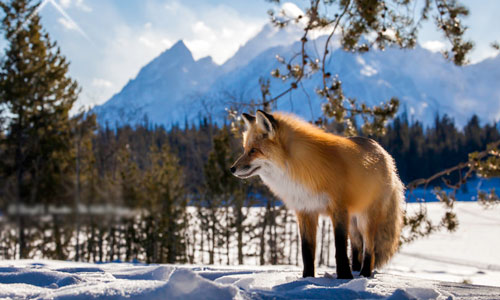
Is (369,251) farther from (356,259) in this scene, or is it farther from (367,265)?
(356,259)

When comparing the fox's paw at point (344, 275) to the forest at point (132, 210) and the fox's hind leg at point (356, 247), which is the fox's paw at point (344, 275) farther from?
the forest at point (132, 210)

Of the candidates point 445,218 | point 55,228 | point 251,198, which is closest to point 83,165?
point 55,228

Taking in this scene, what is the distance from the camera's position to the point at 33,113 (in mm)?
26297

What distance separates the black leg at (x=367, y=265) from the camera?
3664mm

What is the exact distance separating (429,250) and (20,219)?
4365cm

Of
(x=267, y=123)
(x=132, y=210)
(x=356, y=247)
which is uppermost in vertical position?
(x=267, y=123)

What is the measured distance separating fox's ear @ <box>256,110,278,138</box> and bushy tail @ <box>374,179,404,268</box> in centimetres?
150

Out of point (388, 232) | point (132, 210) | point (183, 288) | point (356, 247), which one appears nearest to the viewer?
point (183, 288)

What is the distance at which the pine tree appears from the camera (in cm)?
2494

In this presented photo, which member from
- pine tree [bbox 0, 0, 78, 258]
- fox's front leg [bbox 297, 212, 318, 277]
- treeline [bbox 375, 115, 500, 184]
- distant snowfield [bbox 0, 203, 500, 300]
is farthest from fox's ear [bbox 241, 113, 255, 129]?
treeline [bbox 375, 115, 500, 184]

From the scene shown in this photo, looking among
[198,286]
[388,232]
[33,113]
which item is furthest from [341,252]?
[33,113]

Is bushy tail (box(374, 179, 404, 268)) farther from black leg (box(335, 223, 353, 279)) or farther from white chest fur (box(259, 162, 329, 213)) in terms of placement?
white chest fur (box(259, 162, 329, 213))

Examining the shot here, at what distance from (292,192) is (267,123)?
642 mm

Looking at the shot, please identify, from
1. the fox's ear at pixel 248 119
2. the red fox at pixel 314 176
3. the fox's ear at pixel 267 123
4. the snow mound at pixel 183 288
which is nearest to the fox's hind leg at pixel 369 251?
the red fox at pixel 314 176
